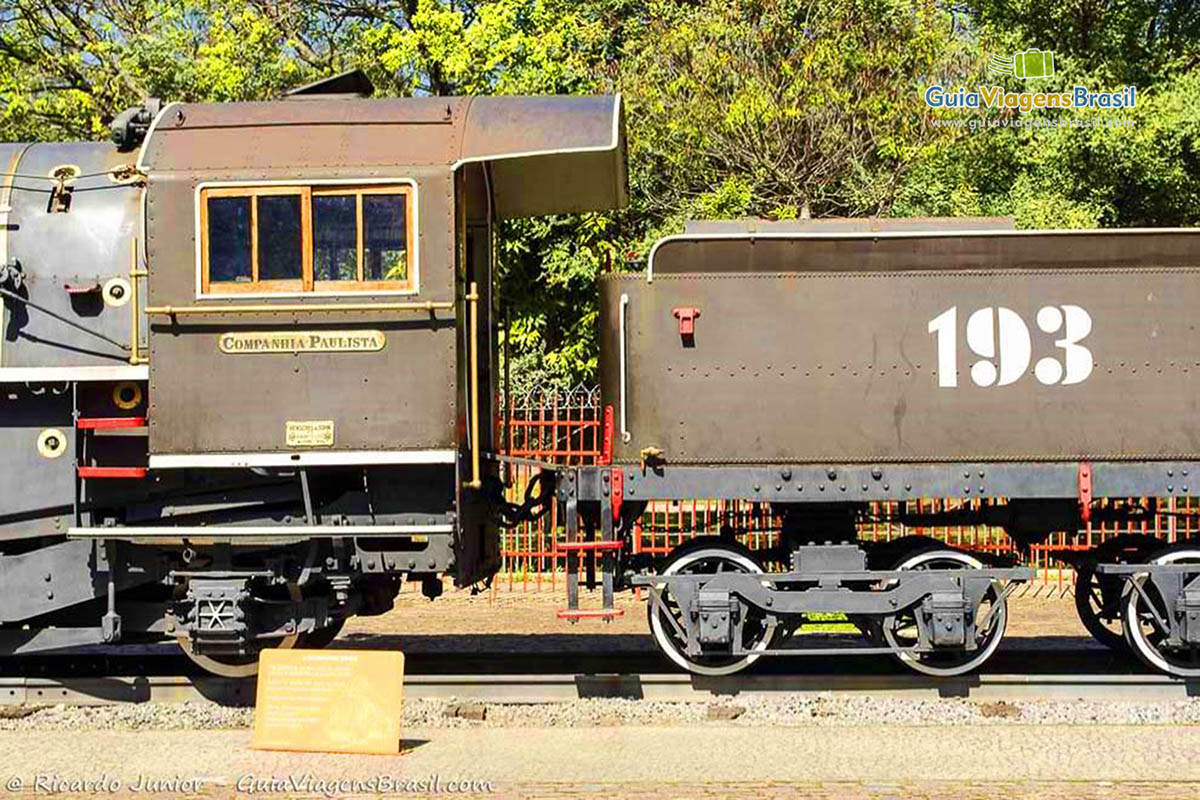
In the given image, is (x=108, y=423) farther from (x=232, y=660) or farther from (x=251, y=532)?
(x=232, y=660)

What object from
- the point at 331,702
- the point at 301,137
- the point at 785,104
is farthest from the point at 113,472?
the point at 785,104

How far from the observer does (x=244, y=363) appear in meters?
9.51

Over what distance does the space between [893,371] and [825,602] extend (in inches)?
65.2

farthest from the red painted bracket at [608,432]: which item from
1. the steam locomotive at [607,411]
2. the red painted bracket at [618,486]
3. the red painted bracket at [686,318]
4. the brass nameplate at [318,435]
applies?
the brass nameplate at [318,435]

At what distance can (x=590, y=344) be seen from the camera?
73.7ft

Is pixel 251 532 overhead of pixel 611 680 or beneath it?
overhead

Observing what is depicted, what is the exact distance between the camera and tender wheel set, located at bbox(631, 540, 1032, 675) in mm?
9844

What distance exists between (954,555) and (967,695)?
3.17ft

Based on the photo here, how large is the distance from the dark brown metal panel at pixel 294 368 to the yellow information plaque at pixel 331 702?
4.86ft

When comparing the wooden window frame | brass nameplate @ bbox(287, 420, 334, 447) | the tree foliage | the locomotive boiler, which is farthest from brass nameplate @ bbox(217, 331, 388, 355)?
the tree foliage

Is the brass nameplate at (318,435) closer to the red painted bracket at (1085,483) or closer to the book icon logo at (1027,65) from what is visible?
the red painted bracket at (1085,483)

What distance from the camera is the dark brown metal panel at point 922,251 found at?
390 inches

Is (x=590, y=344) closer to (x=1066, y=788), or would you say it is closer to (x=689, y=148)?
(x=689, y=148)

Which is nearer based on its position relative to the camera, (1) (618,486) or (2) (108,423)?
(2) (108,423)
